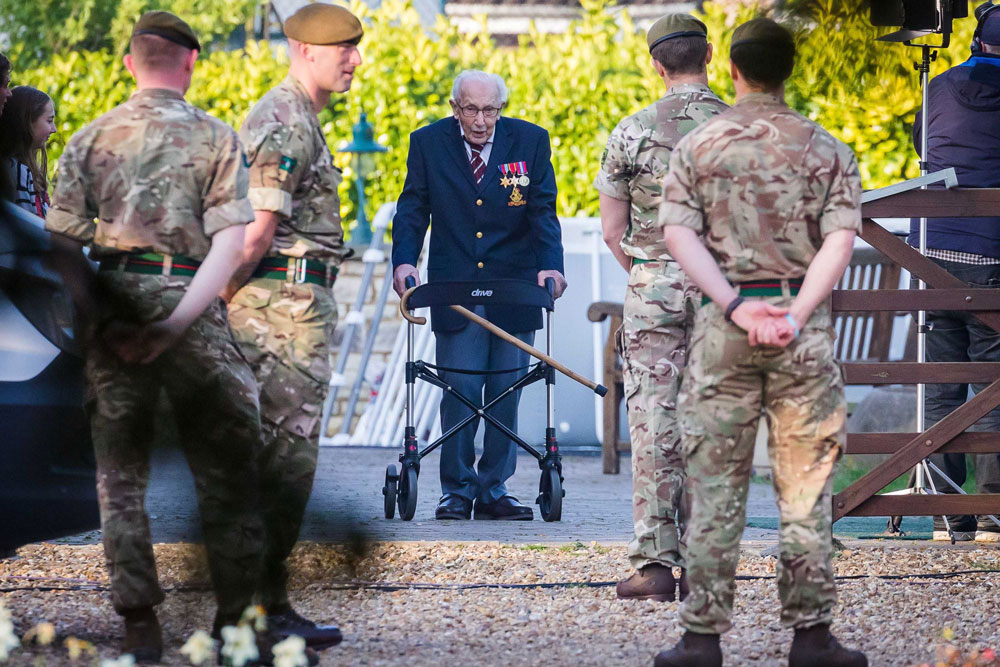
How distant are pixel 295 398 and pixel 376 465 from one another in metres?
4.86

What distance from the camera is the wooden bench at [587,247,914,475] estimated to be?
8570 mm

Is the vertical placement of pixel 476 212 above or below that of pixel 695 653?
above

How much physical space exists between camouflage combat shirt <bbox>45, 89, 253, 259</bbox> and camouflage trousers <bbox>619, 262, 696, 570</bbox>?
1466 millimetres

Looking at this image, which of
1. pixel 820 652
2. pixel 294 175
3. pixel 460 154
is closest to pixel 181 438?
pixel 294 175

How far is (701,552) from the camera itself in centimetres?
370

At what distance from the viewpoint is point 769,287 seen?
3717 mm

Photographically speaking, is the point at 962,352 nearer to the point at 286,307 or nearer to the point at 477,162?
the point at 477,162

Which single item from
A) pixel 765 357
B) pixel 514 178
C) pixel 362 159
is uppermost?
pixel 362 159

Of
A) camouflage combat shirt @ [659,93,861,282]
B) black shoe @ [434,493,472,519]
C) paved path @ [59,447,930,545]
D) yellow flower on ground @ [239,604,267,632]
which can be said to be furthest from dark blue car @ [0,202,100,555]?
black shoe @ [434,493,472,519]

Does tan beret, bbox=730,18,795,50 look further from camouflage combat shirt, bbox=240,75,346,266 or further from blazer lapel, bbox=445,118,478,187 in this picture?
blazer lapel, bbox=445,118,478,187

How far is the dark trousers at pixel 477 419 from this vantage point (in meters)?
6.55

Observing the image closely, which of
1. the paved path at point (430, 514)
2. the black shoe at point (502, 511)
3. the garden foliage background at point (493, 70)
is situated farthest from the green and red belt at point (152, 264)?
the garden foliage background at point (493, 70)

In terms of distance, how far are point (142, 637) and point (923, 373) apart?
9.98 feet

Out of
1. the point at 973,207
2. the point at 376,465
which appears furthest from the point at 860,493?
the point at 376,465
